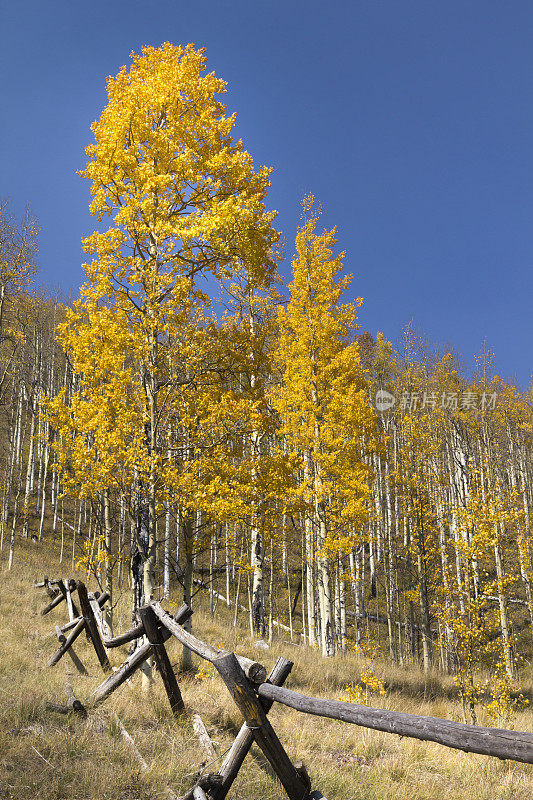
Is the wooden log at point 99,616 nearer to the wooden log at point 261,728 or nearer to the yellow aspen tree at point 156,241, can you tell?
the yellow aspen tree at point 156,241

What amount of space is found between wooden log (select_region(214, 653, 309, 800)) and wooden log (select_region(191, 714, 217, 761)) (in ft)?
4.18

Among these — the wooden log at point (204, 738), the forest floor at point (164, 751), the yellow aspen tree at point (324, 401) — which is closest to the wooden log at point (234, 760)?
the forest floor at point (164, 751)

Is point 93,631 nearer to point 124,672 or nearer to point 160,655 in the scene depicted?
point 124,672

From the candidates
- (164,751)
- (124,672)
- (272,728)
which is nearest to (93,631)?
(124,672)

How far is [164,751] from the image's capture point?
194 inches

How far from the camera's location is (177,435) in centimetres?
1020

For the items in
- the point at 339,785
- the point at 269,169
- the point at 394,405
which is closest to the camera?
the point at 339,785

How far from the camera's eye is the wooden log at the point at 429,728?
2.73m

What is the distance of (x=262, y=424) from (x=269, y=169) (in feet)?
19.3

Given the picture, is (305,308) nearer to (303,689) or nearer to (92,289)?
(92,289)

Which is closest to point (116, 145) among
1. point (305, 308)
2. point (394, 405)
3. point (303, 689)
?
point (305, 308)

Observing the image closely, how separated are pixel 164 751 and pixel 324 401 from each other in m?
11.9

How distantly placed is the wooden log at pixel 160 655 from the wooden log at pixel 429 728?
6.89 ft

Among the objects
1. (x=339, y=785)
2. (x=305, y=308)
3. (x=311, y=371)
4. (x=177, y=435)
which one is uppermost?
(x=305, y=308)
